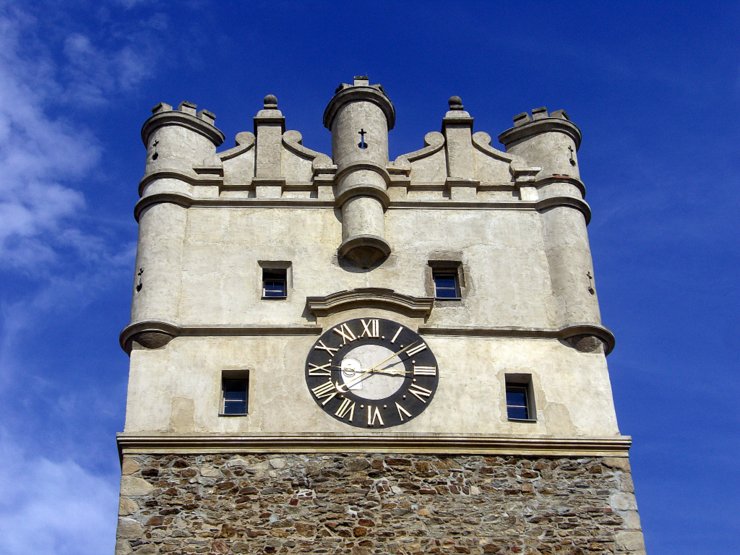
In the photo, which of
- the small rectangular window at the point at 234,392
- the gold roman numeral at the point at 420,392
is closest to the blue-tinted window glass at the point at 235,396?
the small rectangular window at the point at 234,392

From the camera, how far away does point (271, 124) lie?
87.3 feet

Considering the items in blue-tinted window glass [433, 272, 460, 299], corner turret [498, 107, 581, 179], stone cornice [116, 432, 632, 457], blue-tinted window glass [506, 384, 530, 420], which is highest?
corner turret [498, 107, 581, 179]

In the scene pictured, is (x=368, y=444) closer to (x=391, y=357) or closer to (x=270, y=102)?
(x=391, y=357)

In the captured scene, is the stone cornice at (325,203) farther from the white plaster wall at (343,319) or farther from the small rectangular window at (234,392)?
the small rectangular window at (234,392)

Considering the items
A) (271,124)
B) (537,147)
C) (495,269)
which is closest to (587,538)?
(495,269)

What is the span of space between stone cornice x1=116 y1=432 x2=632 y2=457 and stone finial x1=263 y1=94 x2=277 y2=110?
699 centimetres

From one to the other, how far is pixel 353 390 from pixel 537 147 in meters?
6.11

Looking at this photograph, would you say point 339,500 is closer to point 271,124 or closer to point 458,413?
point 458,413

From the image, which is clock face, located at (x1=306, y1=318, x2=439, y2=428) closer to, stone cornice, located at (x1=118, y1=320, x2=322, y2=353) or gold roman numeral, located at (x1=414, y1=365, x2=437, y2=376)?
gold roman numeral, located at (x1=414, y1=365, x2=437, y2=376)

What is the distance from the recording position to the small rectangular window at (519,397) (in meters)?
23.0

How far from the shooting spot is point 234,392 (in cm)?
2300

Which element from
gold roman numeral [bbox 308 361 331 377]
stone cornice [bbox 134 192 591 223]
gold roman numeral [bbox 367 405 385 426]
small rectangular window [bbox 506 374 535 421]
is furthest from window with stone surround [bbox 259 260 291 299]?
small rectangular window [bbox 506 374 535 421]

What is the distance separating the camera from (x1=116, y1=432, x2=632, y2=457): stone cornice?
22.1m

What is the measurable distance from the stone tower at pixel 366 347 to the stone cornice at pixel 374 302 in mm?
31
